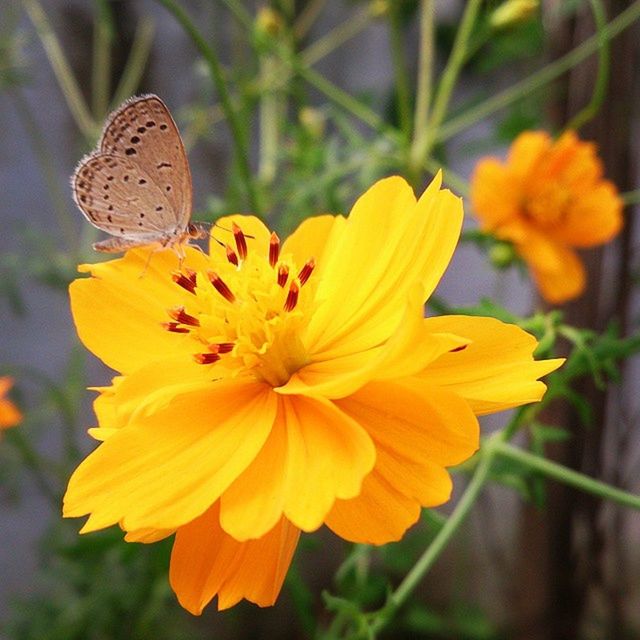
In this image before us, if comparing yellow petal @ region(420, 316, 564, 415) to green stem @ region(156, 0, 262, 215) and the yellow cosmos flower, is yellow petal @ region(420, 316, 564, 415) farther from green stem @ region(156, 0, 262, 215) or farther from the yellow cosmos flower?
green stem @ region(156, 0, 262, 215)

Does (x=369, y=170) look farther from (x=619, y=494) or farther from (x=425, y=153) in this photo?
(x=619, y=494)

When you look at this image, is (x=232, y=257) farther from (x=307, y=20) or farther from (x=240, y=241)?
(x=307, y=20)

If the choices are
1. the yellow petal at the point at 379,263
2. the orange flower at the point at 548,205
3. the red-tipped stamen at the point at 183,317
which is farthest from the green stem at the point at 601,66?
the red-tipped stamen at the point at 183,317

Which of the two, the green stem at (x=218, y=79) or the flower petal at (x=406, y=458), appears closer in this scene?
the flower petal at (x=406, y=458)

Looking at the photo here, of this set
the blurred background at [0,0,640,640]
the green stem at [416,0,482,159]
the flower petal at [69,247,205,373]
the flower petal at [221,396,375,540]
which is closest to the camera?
the flower petal at [221,396,375,540]

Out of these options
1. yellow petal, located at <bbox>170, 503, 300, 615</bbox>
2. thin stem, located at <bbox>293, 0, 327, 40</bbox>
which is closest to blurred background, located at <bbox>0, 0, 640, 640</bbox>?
thin stem, located at <bbox>293, 0, 327, 40</bbox>

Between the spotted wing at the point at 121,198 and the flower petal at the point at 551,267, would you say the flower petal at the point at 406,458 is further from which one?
the flower petal at the point at 551,267

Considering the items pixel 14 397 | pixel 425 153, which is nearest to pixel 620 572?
pixel 425 153
